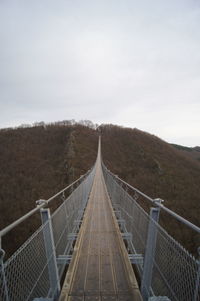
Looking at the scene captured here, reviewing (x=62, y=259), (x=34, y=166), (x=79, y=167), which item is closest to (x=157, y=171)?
(x=79, y=167)

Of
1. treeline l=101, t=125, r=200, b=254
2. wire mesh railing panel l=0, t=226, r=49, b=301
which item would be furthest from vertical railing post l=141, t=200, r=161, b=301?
treeline l=101, t=125, r=200, b=254

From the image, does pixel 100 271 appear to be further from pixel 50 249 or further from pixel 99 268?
pixel 50 249

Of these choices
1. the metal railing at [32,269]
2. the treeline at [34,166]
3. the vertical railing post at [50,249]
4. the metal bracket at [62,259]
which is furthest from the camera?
the treeline at [34,166]

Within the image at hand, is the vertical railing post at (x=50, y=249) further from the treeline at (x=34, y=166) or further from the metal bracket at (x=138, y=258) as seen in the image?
the treeline at (x=34, y=166)

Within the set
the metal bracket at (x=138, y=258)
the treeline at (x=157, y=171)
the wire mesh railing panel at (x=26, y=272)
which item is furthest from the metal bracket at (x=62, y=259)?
the treeline at (x=157, y=171)

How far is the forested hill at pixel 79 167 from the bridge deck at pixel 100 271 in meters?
12.6

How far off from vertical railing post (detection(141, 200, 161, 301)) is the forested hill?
13807mm

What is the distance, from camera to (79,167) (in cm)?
3416

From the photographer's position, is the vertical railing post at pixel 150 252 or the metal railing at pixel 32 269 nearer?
the metal railing at pixel 32 269

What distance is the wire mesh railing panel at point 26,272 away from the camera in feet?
4.71

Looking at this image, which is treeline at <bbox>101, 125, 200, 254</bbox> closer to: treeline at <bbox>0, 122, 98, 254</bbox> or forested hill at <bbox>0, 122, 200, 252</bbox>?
forested hill at <bbox>0, 122, 200, 252</bbox>

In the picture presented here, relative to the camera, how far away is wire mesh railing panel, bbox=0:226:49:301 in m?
1.44

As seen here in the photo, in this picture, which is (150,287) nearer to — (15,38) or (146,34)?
(15,38)

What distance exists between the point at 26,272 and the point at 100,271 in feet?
5.55
